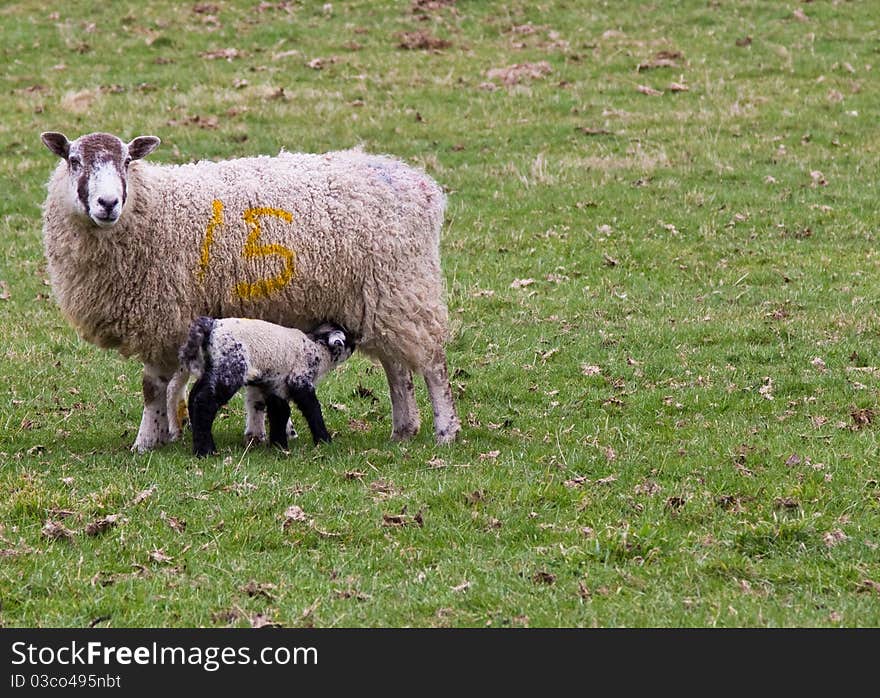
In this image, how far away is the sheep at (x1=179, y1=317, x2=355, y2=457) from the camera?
888 cm

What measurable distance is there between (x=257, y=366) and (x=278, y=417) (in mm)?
619

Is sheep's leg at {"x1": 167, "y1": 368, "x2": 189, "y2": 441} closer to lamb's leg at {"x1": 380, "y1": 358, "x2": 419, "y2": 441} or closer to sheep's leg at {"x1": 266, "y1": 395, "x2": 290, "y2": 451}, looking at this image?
sheep's leg at {"x1": 266, "y1": 395, "x2": 290, "y2": 451}

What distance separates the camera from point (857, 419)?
9562 millimetres

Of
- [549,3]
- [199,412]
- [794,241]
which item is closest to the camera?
[199,412]

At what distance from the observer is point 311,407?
31.0 feet

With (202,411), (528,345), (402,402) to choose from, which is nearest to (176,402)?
(202,411)

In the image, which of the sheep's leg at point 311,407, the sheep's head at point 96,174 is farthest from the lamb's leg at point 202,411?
the sheep's head at point 96,174

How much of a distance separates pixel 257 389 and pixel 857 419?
4607 millimetres

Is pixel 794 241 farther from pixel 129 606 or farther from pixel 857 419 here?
pixel 129 606

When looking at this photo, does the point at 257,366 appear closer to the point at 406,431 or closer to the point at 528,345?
the point at 406,431

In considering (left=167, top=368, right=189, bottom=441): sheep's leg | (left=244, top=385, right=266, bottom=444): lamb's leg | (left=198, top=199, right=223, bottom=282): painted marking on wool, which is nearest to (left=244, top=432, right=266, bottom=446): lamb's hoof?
(left=244, top=385, right=266, bottom=444): lamb's leg

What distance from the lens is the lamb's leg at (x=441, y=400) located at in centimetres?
992

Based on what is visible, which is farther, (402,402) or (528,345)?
(528,345)
